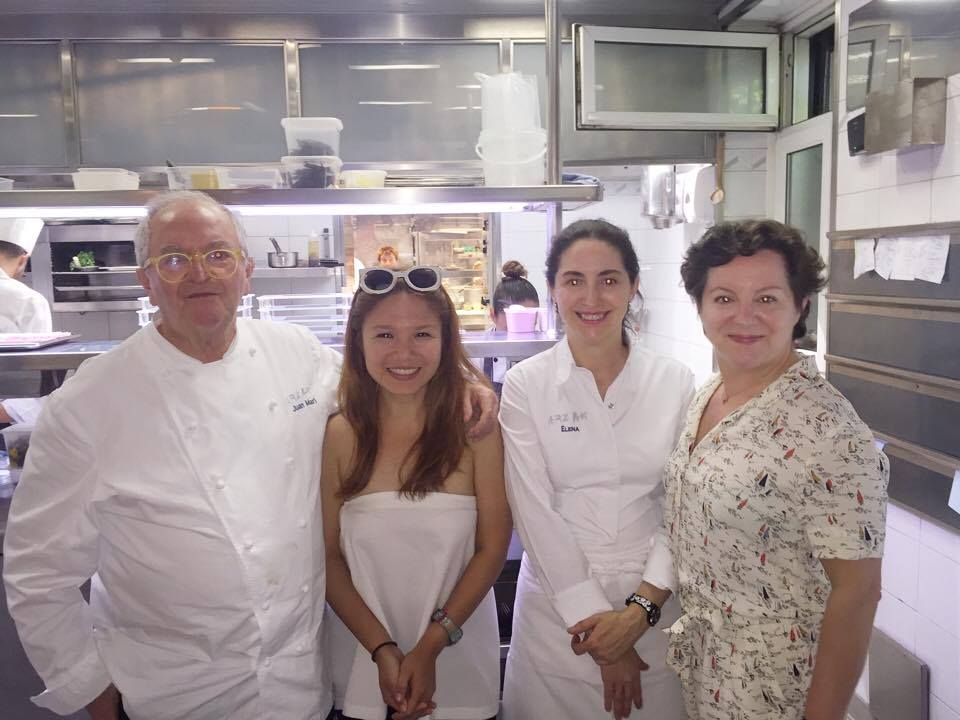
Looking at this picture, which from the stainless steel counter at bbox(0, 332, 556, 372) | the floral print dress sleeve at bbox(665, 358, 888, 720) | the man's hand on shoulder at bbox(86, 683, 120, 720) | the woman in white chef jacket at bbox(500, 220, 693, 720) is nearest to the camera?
the floral print dress sleeve at bbox(665, 358, 888, 720)

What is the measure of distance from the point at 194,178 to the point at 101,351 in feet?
1.89

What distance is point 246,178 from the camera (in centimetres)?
200

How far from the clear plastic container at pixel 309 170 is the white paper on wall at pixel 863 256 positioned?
1948 millimetres

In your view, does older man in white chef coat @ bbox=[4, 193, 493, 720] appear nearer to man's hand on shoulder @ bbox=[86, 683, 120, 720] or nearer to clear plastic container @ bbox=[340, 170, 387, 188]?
man's hand on shoulder @ bbox=[86, 683, 120, 720]

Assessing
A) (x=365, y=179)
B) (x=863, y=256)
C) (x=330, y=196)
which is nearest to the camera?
(x=330, y=196)

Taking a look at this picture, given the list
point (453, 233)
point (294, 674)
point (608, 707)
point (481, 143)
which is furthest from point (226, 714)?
point (453, 233)

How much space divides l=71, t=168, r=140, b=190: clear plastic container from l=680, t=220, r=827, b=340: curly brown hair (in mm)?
1552

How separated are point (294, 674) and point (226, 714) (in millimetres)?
155

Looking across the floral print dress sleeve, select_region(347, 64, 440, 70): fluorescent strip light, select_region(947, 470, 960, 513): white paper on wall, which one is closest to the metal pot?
select_region(347, 64, 440, 70): fluorescent strip light

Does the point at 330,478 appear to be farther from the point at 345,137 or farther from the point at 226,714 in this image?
the point at 345,137

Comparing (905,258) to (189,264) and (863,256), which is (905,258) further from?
(189,264)

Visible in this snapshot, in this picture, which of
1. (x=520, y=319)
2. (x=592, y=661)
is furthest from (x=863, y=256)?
(x=592, y=661)

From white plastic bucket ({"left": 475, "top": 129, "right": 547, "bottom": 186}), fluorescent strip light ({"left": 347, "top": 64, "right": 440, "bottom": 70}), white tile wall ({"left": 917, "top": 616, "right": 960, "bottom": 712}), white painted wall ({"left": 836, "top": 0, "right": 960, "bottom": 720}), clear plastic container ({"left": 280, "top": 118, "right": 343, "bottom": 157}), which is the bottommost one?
white tile wall ({"left": 917, "top": 616, "right": 960, "bottom": 712})

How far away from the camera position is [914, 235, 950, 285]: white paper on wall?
2.26 meters
